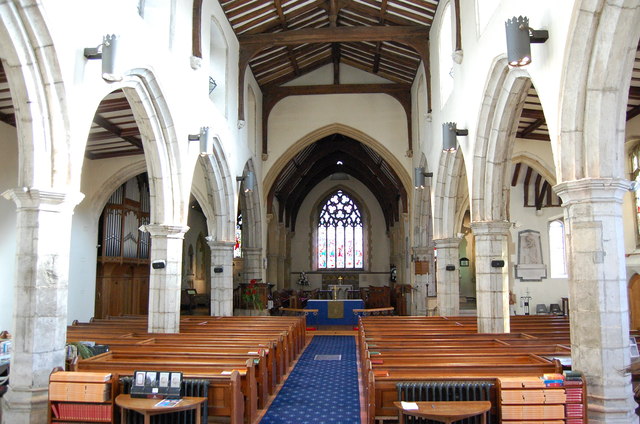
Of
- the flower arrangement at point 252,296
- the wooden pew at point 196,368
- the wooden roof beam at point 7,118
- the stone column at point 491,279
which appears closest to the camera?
the wooden pew at point 196,368

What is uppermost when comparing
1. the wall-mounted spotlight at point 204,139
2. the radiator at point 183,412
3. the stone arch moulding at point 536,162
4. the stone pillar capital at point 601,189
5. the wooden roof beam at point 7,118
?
the wooden roof beam at point 7,118

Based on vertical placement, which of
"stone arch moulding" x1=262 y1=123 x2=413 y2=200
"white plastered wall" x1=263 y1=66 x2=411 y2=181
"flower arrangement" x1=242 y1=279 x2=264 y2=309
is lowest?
"flower arrangement" x1=242 y1=279 x2=264 y2=309

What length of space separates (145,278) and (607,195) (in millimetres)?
13354

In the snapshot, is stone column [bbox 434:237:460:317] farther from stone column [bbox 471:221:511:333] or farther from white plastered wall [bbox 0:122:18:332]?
white plastered wall [bbox 0:122:18:332]

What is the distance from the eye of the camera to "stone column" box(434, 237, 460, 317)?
12.0 metres

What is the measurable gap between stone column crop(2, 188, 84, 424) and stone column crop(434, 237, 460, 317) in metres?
8.36

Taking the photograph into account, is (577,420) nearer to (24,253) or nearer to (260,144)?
(24,253)

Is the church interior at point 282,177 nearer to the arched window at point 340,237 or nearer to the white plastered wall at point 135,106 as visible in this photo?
the white plastered wall at point 135,106

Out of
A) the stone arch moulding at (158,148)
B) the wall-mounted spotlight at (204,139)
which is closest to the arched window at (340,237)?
the wall-mounted spotlight at (204,139)

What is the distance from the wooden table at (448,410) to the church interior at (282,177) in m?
0.02

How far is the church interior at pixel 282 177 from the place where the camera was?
4.97 meters

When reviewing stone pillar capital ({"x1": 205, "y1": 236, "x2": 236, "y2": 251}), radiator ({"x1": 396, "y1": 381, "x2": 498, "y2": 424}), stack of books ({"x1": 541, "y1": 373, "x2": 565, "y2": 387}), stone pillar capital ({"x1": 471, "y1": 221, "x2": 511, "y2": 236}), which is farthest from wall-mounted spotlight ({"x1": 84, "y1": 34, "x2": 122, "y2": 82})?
stone pillar capital ({"x1": 205, "y1": 236, "x2": 236, "y2": 251})

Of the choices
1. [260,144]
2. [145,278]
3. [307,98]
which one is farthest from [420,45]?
[145,278]

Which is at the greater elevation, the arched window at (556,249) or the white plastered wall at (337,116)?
the white plastered wall at (337,116)
